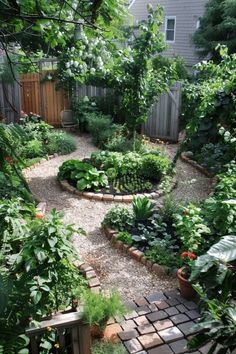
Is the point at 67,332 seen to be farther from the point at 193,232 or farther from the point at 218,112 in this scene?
the point at 218,112

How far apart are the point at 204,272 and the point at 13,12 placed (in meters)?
1.61

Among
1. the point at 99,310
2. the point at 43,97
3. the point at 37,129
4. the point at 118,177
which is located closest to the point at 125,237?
the point at 99,310

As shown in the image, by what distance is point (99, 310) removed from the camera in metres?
2.63

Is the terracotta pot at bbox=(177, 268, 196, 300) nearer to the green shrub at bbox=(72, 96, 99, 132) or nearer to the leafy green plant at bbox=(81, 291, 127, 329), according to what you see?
the leafy green plant at bbox=(81, 291, 127, 329)

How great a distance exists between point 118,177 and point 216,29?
8.27m

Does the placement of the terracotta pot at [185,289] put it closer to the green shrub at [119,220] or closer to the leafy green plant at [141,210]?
the green shrub at [119,220]

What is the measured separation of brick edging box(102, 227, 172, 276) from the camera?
12.4ft

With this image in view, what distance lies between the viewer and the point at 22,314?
208cm

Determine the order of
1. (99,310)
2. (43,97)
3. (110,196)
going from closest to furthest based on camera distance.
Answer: (99,310)
(110,196)
(43,97)

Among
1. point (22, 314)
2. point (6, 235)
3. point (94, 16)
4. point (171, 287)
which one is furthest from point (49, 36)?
point (171, 287)

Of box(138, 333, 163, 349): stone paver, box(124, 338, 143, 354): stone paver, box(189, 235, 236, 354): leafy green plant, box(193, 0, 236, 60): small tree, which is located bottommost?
box(124, 338, 143, 354): stone paver

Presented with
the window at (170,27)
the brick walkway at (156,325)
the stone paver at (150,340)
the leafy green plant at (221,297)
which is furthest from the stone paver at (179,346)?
the window at (170,27)

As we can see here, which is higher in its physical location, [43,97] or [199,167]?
[43,97]

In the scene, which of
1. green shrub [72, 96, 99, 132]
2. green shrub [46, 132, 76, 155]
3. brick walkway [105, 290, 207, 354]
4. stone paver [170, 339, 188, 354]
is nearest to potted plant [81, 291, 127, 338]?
brick walkway [105, 290, 207, 354]
